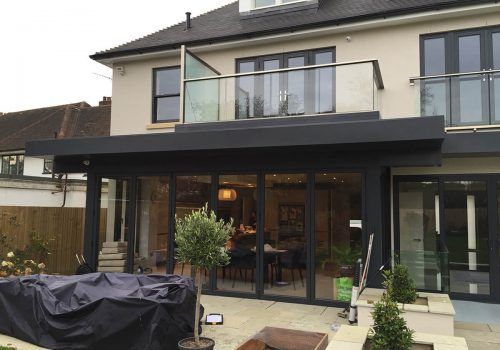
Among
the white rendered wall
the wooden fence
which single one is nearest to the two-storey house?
the wooden fence

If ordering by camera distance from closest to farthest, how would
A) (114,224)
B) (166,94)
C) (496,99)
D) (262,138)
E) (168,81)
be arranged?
(262,138)
(496,99)
(114,224)
(166,94)
(168,81)

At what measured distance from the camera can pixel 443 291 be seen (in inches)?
307

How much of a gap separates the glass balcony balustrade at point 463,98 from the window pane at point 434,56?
1.78 feet

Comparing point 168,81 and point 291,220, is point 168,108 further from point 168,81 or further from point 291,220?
point 291,220

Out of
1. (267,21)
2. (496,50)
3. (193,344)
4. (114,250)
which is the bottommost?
(193,344)

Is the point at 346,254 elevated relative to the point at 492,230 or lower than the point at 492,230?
lower

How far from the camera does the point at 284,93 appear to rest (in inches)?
379

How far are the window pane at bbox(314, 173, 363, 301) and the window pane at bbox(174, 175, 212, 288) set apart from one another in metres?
2.56

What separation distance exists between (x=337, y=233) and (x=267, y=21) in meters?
6.54

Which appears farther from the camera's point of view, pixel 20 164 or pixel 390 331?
pixel 20 164

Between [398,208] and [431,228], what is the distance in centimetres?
82

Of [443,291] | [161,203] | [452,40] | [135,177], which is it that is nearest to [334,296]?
[443,291]

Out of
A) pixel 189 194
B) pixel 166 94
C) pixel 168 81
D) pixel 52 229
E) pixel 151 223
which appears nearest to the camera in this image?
pixel 189 194

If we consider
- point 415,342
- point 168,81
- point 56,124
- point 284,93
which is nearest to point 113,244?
point 168,81
